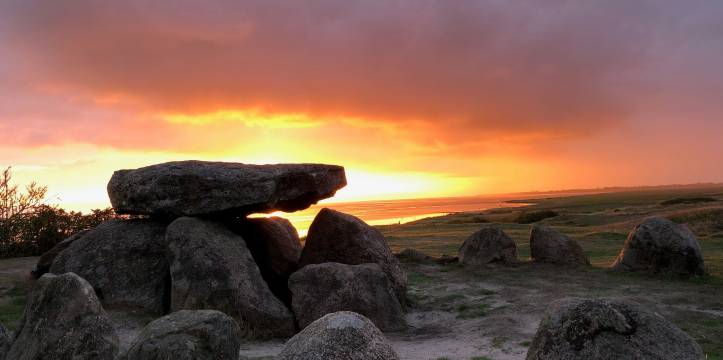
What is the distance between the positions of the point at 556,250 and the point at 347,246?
10.2 meters

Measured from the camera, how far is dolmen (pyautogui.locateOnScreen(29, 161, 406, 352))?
50.1 feet

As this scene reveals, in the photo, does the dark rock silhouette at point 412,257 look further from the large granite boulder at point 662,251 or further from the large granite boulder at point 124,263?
the large granite boulder at point 124,263

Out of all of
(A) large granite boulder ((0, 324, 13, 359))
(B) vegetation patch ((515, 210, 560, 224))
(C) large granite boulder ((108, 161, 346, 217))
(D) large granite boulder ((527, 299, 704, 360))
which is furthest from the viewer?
(B) vegetation patch ((515, 210, 560, 224))

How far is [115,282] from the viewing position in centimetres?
1733

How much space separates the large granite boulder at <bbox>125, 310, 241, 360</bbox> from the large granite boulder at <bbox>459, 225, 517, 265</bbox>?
52.9ft

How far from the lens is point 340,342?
6457 mm

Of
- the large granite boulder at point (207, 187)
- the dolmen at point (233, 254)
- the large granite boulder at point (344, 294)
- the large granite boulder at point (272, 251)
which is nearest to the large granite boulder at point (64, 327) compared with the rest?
the dolmen at point (233, 254)

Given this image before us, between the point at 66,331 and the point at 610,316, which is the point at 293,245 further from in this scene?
the point at 610,316

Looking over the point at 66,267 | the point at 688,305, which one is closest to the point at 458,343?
the point at 688,305

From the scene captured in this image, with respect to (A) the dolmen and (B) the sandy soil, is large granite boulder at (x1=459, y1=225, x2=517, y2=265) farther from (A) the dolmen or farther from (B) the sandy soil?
(A) the dolmen

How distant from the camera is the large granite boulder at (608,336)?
6.75 metres

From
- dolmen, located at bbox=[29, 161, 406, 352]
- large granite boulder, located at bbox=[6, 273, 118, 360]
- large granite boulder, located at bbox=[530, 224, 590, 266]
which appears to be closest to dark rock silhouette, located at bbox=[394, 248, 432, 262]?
large granite boulder, located at bbox=[530, 224, 590, 266]

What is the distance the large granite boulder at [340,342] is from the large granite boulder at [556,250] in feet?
61.3

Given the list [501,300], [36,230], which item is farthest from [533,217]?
[36,230]
